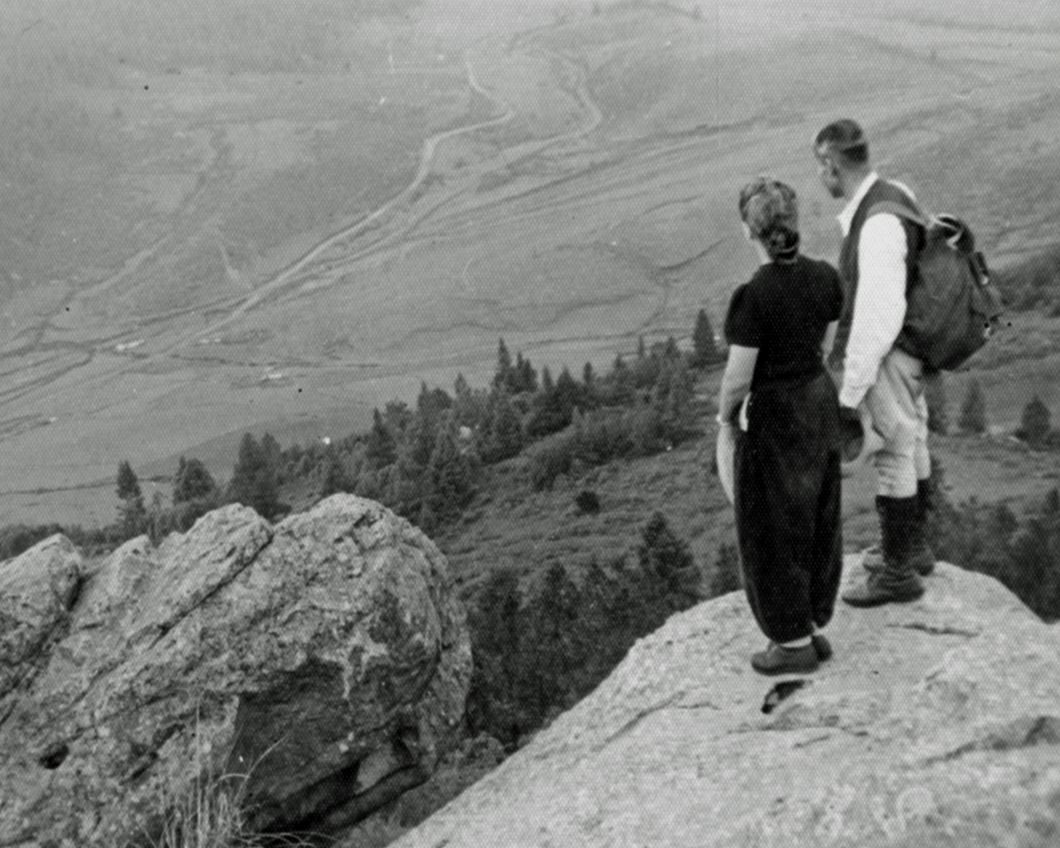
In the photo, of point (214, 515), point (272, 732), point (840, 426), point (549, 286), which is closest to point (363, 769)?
point (272, 732)

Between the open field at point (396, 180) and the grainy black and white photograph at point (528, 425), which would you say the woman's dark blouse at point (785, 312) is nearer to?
the grainy black and white photograph at point (528, 425)

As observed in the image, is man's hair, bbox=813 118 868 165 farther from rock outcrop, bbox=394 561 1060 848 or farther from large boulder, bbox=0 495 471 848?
large boulder, bbox=0 495 471 848

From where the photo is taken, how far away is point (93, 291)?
145 meters

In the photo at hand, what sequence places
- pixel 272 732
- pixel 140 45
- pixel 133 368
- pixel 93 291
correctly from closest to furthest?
pixel 272 732, pixel 133 368, pixel 93 291, pixel 140 45

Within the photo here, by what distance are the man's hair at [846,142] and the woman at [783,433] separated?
107 cm

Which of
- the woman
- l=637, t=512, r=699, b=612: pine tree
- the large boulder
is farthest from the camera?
l=637, t=512, r=699, b=612: pine tree

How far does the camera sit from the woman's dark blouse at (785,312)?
24.0 feet

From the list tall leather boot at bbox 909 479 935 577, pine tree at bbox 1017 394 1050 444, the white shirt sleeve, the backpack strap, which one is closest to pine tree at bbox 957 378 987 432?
pine tree at bbox 1017 394 1050 444

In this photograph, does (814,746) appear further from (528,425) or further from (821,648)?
(528,425)

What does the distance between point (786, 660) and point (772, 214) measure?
3262 millimetres

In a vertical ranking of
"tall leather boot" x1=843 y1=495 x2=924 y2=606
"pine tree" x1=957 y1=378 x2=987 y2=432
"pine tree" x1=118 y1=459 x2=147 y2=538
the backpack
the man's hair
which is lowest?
"pine tree" x1=118 y1=459 x2=147 y2=538

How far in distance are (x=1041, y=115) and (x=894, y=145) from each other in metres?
16.5

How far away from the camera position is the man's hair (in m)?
8.09

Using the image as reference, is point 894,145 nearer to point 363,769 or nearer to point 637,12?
point 637,12
